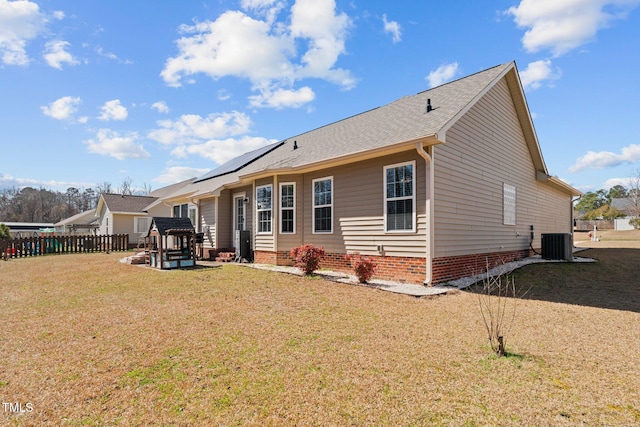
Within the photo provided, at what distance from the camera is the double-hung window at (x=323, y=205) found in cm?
1080

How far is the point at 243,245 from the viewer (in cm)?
1330

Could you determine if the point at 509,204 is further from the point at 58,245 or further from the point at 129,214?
the point at 129,214

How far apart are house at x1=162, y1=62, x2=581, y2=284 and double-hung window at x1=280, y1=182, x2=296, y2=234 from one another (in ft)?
0.12

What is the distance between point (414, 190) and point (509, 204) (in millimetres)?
5759

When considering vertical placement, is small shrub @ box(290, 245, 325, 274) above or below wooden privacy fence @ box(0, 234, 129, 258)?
above

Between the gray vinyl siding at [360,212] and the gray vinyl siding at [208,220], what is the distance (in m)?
5.21

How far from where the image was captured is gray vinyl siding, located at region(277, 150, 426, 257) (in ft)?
27.7

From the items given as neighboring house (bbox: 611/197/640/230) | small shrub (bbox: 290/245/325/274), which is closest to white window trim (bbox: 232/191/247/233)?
small shrub (bbox: 290/245/325/274)

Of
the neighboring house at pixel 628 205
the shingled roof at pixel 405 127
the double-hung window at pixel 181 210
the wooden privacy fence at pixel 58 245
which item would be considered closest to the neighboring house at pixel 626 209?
the neighboring house at pixel 628 205

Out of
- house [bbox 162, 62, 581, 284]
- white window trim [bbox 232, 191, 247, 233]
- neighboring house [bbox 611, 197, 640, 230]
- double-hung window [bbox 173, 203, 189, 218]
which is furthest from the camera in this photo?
neighboring house [bbox 611, 197, 640, 230]

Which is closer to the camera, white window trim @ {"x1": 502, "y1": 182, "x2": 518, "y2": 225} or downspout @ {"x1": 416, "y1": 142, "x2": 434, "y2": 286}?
downspout @ {"x1": 416, "y1": 142, "x2": 434, "y2": 286}

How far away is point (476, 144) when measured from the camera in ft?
33.3

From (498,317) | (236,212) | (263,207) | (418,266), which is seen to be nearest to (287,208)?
(263,207)

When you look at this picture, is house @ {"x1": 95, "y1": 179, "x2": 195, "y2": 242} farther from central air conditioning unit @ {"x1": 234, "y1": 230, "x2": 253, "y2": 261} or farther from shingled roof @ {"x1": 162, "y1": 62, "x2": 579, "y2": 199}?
central air conditioning unit @ {"x1": 234, "y1": 230, "x2": 253, "y2": 261}
